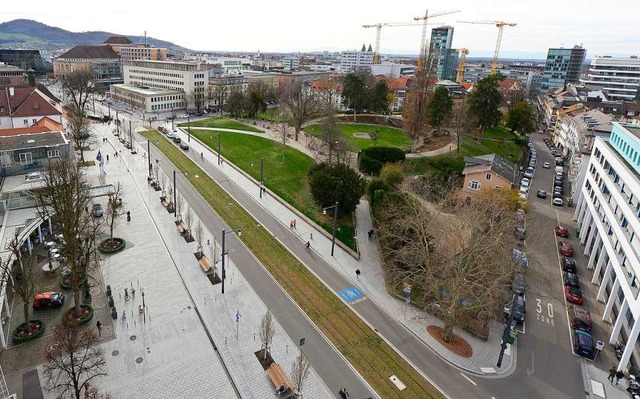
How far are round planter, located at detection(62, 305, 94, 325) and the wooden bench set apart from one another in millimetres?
14824

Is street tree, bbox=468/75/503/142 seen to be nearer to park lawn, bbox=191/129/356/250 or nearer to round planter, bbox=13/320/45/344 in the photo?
park lawn, bbox=191/129/356/250

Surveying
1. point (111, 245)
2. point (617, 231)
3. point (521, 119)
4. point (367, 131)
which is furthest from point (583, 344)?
point (521, 119)

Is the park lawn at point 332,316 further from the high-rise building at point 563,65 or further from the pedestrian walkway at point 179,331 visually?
the high-rise building at point 563,65

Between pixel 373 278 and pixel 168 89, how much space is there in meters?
107

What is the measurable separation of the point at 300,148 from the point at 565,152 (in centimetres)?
6139

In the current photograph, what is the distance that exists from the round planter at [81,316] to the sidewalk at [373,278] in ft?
70.3

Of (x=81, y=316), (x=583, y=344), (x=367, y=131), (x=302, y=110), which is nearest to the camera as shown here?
(x=81, y=316)

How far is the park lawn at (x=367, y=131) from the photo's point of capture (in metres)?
82.9

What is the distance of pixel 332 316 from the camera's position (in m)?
32.5

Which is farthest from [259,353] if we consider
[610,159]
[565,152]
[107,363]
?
[565,152]

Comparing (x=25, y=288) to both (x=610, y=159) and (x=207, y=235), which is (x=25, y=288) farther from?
(x=610, y=159)

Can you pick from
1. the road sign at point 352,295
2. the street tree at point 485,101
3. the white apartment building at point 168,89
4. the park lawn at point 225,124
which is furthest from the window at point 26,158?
the street tree at point 485,101

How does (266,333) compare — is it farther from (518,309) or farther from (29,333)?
(518,309)

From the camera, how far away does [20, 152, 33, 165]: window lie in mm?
46094
